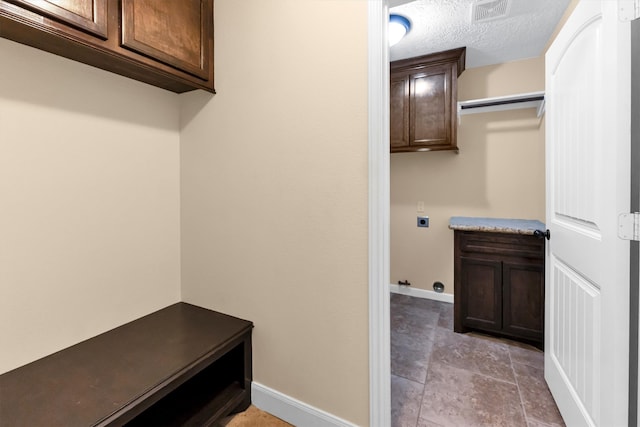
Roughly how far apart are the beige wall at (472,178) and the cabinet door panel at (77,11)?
2804mm

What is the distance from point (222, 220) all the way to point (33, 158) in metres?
0.86

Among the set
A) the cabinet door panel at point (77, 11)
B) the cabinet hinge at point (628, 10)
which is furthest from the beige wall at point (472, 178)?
the cabinet door panel at point (77, 11)

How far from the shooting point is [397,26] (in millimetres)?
2189

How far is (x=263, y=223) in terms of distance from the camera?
1573 millimetres

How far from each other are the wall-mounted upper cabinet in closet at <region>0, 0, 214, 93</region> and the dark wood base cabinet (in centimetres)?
231

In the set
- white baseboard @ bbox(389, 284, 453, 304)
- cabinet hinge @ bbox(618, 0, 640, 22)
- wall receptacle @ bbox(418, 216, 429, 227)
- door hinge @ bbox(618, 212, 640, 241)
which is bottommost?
white baseboard @ bbox(389, 284, 453, 304)

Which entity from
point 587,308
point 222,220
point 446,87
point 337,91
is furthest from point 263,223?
point 446,87

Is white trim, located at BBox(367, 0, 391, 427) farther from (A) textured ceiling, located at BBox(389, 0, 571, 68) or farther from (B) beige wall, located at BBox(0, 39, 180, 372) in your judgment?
(B) beige wall, located at BBox(0, 39, 180, 372)

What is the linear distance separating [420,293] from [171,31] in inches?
126

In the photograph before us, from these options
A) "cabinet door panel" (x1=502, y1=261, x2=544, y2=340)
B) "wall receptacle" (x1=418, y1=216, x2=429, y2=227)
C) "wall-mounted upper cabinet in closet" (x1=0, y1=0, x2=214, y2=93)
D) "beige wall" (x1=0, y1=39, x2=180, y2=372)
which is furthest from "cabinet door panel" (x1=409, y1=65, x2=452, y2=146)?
"beige wall" (x1=0, y1=39, x2=180, y2=372)

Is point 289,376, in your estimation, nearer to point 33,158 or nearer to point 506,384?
point 506,384

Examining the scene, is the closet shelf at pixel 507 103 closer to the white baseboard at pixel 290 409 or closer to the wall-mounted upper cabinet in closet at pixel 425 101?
the wall-mounted upper cabinet in closet at pixel 425 101

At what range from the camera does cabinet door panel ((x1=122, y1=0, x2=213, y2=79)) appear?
4.21 ft

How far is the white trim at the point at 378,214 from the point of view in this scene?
4.03 ft
